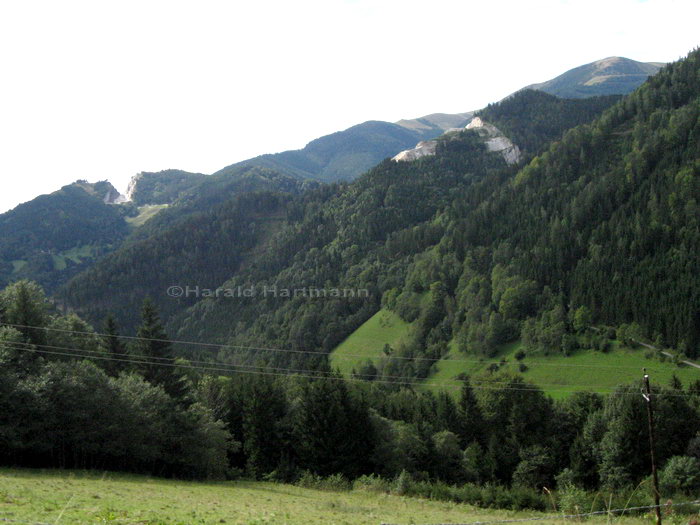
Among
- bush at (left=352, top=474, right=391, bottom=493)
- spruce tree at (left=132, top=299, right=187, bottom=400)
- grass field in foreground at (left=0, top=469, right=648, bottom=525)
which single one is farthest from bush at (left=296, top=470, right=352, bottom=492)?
spruce tree at (left=132, top=299, right=187, bottom=400)

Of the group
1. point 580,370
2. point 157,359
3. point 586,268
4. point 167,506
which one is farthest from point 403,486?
point 586,268

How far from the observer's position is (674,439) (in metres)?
70.5

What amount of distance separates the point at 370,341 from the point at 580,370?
76.9 m

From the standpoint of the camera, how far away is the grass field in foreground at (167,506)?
24.0m

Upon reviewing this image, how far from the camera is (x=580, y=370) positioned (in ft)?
384

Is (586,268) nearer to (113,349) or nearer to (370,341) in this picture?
(370,341)

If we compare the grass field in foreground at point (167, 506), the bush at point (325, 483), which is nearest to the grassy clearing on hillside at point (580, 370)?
the bush at point (325, 483)

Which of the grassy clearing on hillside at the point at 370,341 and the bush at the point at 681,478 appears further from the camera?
the grassy clearing on hillside at the point at 370,341

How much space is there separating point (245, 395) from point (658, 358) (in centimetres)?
8581

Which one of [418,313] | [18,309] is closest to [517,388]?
[18,309]

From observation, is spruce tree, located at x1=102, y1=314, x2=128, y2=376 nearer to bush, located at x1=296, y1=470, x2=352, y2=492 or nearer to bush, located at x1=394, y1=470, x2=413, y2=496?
bush, located at x1=296, y1=470, x2=352, y2=492

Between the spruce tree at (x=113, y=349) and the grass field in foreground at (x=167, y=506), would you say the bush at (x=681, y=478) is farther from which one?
the spruce tree at (x=113, y=349)

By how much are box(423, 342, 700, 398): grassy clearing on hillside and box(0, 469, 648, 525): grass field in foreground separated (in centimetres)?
7024

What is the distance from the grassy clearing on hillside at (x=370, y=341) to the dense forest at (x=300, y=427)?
80.7m
